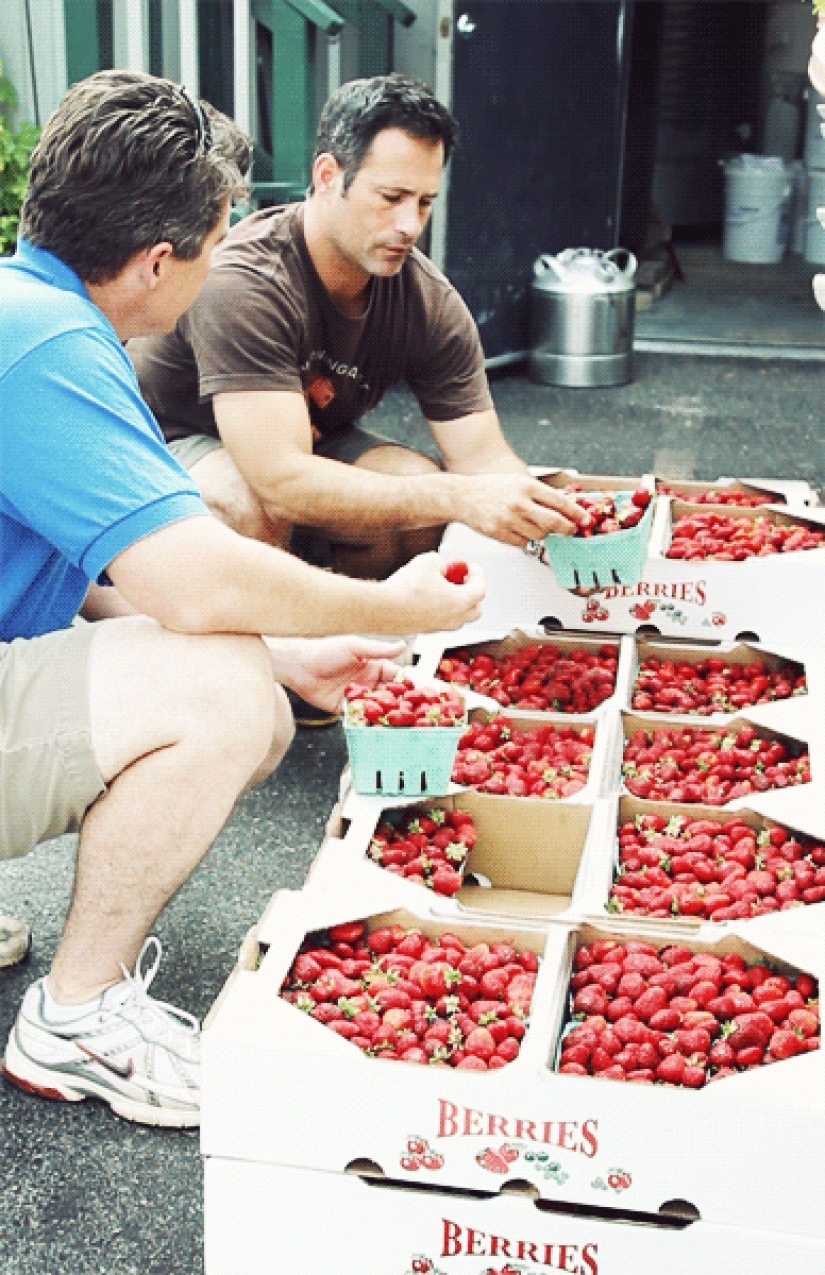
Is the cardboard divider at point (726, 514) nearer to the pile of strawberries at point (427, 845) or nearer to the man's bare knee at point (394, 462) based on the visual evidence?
the man's bare knee at point (394, 462)

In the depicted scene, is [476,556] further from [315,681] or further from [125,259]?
[125,259]

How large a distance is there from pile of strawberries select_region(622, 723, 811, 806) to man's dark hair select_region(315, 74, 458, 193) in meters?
1.12

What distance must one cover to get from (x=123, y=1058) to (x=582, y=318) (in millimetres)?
4384

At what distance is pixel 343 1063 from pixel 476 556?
55.8 inches

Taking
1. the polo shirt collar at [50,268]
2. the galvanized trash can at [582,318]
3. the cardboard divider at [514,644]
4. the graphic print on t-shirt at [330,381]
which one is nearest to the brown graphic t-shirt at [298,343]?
the graphic print on t-shirt at [330,381]

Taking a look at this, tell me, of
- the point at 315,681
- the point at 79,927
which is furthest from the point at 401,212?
the point at 79,927

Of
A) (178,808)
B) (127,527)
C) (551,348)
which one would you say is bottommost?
(551,348)

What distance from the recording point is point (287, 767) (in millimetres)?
2898

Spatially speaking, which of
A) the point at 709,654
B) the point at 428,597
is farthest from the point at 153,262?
the point at 709,654

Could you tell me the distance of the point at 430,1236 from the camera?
1465mm

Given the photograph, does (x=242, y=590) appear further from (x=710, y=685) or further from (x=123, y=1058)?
(x=710, y=685)

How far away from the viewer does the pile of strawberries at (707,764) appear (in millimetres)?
2188

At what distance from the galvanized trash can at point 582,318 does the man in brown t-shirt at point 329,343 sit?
291 centimetres

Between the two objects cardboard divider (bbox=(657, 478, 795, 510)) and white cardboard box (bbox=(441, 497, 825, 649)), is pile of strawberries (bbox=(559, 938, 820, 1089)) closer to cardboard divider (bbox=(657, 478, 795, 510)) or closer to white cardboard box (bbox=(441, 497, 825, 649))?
white cardboard box (bbox=(441, 497, 825, 649))
